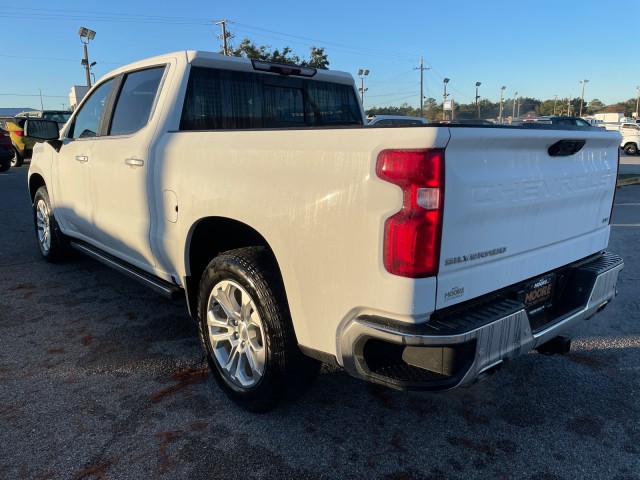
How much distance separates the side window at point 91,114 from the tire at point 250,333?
7.25 ft

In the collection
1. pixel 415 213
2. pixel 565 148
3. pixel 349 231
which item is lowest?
pixel 349 231

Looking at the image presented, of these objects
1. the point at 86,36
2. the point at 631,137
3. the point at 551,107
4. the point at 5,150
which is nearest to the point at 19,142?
the point at 5,150

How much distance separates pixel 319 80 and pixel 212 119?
3.78ft

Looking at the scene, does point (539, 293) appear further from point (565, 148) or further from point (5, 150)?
point (5, 150)

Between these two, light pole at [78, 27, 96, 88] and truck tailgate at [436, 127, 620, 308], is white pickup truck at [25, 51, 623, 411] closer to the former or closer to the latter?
truck tailgate at [436, 127, 620, 308]

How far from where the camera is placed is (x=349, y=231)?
6.98 feet

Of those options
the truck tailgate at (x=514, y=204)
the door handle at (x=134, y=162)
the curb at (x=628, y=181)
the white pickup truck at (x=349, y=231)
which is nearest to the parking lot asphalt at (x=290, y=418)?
the white pickup truck at (x=349, y=231)

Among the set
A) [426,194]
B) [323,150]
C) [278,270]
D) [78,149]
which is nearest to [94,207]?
[78,149]

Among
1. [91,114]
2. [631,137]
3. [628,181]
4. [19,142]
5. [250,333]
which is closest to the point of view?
[250,333]

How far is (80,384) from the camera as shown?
3.22 metres

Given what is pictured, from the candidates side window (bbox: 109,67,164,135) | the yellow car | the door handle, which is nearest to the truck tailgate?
the door handle

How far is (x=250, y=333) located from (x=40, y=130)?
3.35m

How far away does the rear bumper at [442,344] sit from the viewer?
6.70 ft

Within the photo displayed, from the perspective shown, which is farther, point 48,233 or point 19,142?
point 19,142
